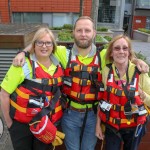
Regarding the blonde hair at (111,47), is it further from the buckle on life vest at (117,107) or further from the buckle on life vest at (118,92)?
the buckle on life vest at (117,107)

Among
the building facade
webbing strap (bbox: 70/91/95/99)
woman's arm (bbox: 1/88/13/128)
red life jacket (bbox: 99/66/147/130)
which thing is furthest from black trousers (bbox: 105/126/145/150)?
the building facade

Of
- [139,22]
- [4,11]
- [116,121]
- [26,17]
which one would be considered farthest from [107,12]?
[116,121]

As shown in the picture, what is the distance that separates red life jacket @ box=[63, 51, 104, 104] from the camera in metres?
2.86

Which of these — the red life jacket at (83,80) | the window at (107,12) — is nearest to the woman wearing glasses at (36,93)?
the red life jacket at (83,80)

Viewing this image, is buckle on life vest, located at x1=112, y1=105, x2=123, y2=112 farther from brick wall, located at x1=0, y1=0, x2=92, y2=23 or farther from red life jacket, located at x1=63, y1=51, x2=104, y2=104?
brick wall, located at x1=0, y1=0, x2=92, y2=23

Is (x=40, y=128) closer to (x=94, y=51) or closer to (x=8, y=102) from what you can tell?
(x=8, y=102)

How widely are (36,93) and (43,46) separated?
→ 493 mm

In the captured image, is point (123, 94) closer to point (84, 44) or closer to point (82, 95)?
point (82, 95)

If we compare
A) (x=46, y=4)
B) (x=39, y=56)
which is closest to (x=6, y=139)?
(x=39, y=56)

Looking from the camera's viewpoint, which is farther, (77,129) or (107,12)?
(107,12)

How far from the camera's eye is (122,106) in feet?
8.98

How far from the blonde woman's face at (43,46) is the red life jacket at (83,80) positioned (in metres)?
0.32

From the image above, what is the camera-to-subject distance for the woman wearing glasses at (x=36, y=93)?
2.65 meters

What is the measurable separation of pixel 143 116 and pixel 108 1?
2230cm
